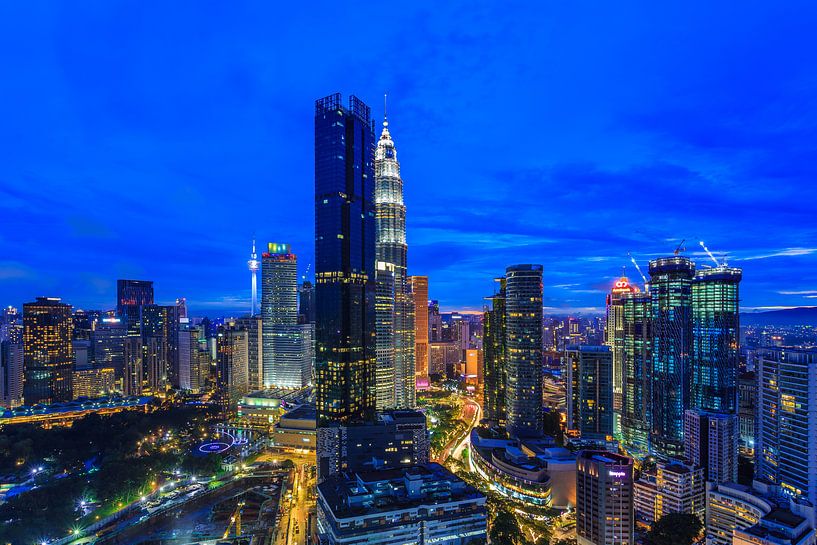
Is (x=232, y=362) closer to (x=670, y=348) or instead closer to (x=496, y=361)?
(x=496, y=361)

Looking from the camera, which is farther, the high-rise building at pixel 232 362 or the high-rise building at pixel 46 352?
the high-rise building at pixel 232 362

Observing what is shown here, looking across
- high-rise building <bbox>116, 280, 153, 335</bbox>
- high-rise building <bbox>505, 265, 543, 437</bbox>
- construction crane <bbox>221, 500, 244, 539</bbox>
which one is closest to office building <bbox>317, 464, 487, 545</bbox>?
construction crane <bbox>221, 500, 244, 539</bbox>

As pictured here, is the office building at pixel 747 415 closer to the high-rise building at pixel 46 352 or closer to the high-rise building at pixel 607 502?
the high-rise building at pixel 607 502

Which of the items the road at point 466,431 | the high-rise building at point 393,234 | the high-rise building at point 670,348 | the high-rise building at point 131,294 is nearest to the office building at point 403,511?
the road at point 466,431

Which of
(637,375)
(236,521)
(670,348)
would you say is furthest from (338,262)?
(637,375)


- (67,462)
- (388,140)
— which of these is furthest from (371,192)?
(67,462)

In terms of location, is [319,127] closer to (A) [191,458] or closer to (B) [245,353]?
(A) [191,458]
